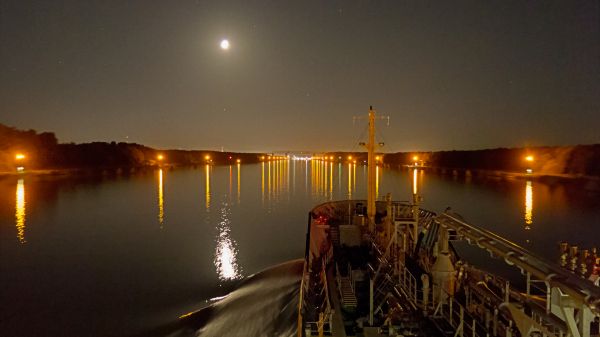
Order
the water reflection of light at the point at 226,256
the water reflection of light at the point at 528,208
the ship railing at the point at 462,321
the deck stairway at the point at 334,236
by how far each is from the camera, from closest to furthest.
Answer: the ship railing at the point at 462,321, the deck stairway at the point at 334,236, the water reflection of light at the point at 226,256, the water reflection of light at the point at 528,208

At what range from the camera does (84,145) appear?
158 m

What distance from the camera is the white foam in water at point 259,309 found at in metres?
18.3

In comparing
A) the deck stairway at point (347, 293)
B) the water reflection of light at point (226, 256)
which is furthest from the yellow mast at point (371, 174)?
the water reflection of light at point (226, 256)

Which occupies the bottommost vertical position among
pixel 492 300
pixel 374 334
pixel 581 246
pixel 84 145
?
pixel 581 246

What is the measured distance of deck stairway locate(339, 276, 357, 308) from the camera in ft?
39.6

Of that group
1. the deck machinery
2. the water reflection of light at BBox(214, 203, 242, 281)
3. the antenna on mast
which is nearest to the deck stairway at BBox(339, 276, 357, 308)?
the deck machinery

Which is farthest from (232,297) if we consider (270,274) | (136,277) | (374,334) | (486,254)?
(486,254)

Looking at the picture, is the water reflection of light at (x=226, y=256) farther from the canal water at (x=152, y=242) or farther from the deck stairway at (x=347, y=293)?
the deck stairway at (x=347, y=293)

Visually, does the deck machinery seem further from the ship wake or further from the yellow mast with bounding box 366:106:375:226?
the ship wake

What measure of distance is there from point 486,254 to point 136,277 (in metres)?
27.7

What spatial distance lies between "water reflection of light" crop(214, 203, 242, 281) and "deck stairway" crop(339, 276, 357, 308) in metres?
14.9

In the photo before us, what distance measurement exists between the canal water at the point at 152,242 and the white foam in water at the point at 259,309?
1746 millimetres

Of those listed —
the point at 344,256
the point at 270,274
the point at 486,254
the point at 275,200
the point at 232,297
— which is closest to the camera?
the point at 344,256

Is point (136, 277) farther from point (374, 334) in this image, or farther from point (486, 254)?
point (486, 254)
